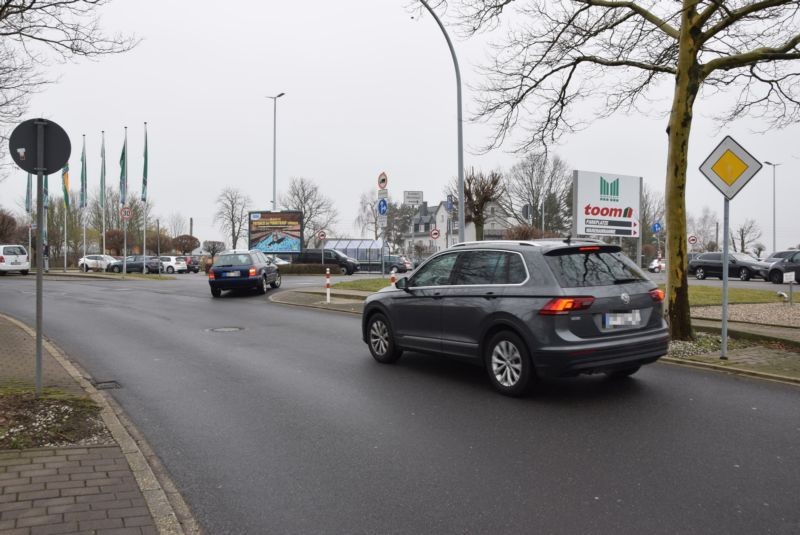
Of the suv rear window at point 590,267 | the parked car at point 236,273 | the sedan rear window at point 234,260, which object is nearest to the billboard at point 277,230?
the parked car at point 236,273

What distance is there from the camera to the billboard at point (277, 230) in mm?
45344

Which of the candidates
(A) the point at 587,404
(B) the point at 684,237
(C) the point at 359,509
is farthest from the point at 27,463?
(B) the point at 684,237

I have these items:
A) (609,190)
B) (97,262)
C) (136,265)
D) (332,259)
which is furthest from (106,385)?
(97,262)

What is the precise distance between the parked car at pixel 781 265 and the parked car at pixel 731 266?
44.3 inches

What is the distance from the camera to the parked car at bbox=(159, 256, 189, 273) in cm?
5216

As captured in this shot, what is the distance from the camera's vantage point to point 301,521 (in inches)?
141

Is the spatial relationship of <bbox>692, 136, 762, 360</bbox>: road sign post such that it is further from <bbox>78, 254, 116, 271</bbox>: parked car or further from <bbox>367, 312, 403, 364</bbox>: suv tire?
<bbox>78, 254, 116, 271</bbox>: parked car

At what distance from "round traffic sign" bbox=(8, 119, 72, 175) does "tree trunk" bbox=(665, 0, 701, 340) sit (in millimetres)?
8279

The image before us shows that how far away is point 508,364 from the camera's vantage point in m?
6.53

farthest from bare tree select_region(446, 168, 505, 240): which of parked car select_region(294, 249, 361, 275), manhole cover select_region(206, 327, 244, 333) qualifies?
manhole cover select_region(206, 327, 244, 333)

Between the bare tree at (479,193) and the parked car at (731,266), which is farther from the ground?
the bare tree at (479,193)

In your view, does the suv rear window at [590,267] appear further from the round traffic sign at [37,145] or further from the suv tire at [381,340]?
the round traffic sign at [37,145]

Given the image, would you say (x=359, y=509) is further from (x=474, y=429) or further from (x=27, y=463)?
(x=27, y=463)

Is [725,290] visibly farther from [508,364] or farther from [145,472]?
[145,472]
